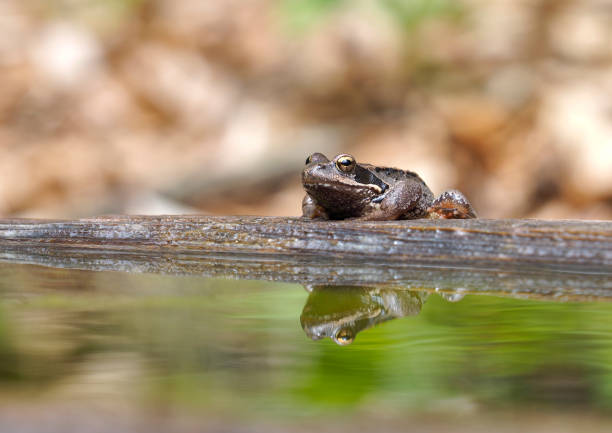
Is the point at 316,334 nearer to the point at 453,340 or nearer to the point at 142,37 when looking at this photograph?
the point at 453,340

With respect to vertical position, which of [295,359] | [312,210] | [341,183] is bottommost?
[295,359]

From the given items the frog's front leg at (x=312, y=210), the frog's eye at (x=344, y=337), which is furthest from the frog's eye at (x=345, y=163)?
the frog's eye at (x=344, y=337)

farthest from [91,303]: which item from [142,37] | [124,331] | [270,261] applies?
[142,37]

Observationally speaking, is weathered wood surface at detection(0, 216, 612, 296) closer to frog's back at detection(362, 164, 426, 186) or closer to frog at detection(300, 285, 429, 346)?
frog at detection(300, 285, 429, 346)

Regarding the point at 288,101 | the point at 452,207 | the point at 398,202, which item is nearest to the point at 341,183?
the point at 398,202

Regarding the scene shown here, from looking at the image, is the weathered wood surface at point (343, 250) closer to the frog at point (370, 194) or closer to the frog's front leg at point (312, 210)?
the frog at point (370, 194)

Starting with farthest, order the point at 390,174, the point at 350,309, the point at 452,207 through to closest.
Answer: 1. the point at 390,174
2. the point at 452,207
3. the point at 350,309

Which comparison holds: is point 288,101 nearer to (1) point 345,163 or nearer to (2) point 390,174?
(2) point 390,174
